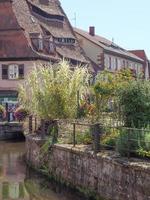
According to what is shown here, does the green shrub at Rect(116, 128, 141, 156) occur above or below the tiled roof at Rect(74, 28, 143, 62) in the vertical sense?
below

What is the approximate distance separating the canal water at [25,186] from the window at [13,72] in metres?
27.4

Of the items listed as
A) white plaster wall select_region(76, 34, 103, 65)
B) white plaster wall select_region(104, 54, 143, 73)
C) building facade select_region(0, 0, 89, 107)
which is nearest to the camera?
building facade select_region(0, 0, 89, 107)

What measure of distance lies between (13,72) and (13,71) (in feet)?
0.33

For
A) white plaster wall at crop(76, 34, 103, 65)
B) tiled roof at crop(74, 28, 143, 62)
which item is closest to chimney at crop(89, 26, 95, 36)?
tiled roof at crop(74, 28, 143, 62)

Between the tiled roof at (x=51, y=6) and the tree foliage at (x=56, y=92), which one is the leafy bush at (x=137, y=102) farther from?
the tiled roof at (x=51, y=6)

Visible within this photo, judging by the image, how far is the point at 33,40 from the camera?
182 feet

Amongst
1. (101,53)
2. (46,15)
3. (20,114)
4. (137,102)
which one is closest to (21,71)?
(46,15)

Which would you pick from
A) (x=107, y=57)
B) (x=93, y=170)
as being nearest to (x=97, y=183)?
(x=93, y=170)

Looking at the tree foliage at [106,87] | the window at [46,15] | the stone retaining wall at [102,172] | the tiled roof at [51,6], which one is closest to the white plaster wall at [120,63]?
the window at [46,15]

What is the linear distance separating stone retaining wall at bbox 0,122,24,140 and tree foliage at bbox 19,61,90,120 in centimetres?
1447

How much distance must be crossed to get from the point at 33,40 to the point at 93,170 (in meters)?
38.3

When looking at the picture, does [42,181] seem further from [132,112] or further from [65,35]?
[65,35]

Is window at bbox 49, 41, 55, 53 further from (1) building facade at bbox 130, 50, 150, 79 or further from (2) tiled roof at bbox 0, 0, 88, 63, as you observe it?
(1) building facade at bbox 130, 50, 150, 79

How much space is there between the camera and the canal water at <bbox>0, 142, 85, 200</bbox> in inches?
753
